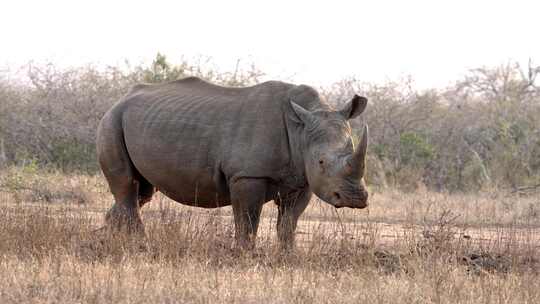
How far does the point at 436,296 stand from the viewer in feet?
21.8

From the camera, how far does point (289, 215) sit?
28.4 feet

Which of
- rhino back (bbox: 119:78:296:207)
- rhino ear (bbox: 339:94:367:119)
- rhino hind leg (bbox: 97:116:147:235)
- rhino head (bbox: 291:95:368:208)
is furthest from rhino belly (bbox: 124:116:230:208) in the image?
rhino ear (bbox: 339:94:367:119)

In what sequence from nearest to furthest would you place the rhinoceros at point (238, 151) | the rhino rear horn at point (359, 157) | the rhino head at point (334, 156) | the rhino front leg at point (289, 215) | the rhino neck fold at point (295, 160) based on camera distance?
the rhino rear horn at point (359, 157) → the rhino head at point (334, 156) → the rhinoceros at point (238, 151) → the rhino front leg at point (289, 215) → the rhino neck fold at point (295, 160)

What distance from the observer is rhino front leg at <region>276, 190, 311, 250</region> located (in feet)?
27.9

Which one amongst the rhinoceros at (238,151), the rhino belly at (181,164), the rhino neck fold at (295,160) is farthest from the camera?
the rhino belly at (181,164)

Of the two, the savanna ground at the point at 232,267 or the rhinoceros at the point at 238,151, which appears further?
the rhinoceros at the point at 238,151

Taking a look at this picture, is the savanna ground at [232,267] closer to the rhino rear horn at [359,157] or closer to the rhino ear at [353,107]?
the rhino rear horn at [359,157]

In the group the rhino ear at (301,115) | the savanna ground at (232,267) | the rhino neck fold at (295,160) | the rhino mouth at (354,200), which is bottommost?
the savanna ground at (232,267)

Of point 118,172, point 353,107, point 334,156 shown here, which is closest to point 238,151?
point 334,156

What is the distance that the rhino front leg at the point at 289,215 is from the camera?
8.51 meters

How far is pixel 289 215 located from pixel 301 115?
900 millimetres

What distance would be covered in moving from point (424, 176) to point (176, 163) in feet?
42.1

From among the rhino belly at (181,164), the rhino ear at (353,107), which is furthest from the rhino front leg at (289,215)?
the rhino ear at (353,107)

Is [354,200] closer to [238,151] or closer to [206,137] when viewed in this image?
[238,151]
